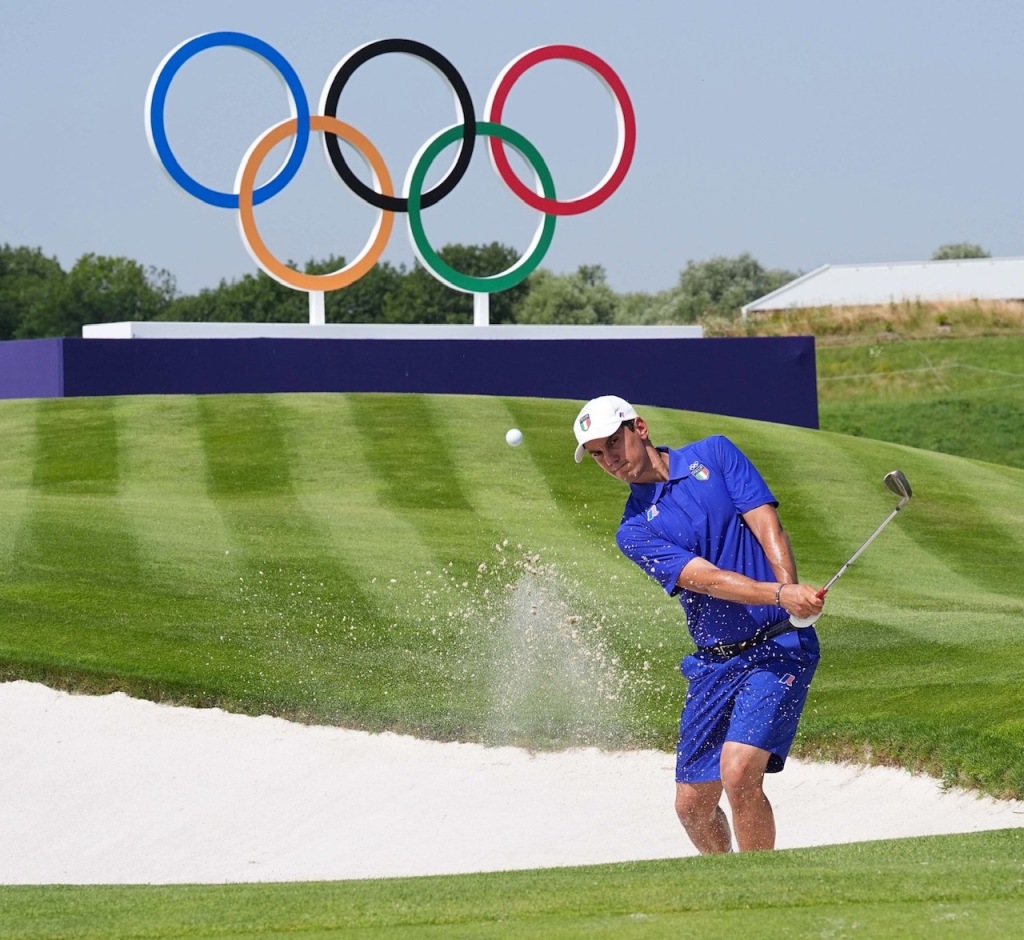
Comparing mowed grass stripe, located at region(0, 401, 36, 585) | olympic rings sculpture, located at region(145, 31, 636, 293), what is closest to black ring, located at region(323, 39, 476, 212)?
olympic rings sculpture, located at region(145, 31, 636, 293)

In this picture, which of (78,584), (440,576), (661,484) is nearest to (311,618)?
(440,576)

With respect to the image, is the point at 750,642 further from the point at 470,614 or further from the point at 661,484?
the point at 470,614

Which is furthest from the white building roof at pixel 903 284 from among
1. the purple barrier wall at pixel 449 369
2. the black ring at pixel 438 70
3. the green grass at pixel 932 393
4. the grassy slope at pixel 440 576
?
the grassy slope at pixel 440 576

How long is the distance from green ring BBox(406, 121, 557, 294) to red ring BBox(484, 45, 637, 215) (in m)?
0.20

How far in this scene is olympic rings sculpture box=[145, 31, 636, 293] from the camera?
25.6 metres

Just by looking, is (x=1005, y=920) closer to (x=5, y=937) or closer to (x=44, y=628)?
(x=5, y=937)

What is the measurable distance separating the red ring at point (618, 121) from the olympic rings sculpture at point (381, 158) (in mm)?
18

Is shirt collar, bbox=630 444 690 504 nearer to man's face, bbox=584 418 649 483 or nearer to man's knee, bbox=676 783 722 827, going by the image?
man's face, bbox=584 418 649 483

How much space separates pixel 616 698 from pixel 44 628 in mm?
4410

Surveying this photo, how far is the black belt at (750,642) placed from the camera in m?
6.15

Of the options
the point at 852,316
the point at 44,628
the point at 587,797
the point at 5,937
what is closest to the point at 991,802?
the point at 587,797

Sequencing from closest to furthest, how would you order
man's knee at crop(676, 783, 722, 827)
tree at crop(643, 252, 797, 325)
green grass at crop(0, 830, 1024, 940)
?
green grass at crop(0, 830, 1024, 940), man's knee at crop(676, 783, 722, 827), tree at crop(643, 252, 797, 325)

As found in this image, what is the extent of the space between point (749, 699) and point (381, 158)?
2229 centimetres

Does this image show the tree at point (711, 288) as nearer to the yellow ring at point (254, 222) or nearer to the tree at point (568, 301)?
the tree at point (568, 301)
